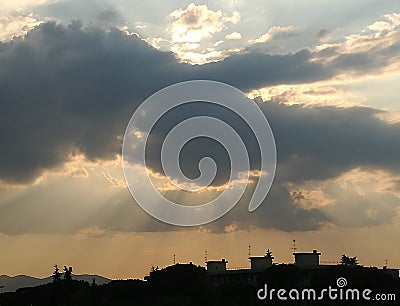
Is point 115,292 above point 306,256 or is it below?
below

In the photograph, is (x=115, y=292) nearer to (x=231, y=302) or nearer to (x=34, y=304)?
(x=231, y=302)

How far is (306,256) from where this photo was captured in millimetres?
184875

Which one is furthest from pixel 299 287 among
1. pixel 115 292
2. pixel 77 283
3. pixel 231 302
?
pixel 77 283

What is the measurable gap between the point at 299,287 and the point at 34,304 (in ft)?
188

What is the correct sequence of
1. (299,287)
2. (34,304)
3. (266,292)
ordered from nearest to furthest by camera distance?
1. (266,292)
2. (299,287)
3. (34,304)

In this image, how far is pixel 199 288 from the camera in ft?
484

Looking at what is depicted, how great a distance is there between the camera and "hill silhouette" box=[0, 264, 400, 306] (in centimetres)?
14012

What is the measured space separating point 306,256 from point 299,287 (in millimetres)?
29816

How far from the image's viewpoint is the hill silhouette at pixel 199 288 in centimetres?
14012

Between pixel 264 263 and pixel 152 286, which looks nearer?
pixel 152 286

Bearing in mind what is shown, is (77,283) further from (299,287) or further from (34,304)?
(299,287)

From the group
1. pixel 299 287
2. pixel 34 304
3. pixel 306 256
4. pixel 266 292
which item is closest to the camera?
pixel 266 292

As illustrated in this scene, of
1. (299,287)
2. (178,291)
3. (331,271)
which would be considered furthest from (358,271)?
(178,291)

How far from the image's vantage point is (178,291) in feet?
495
